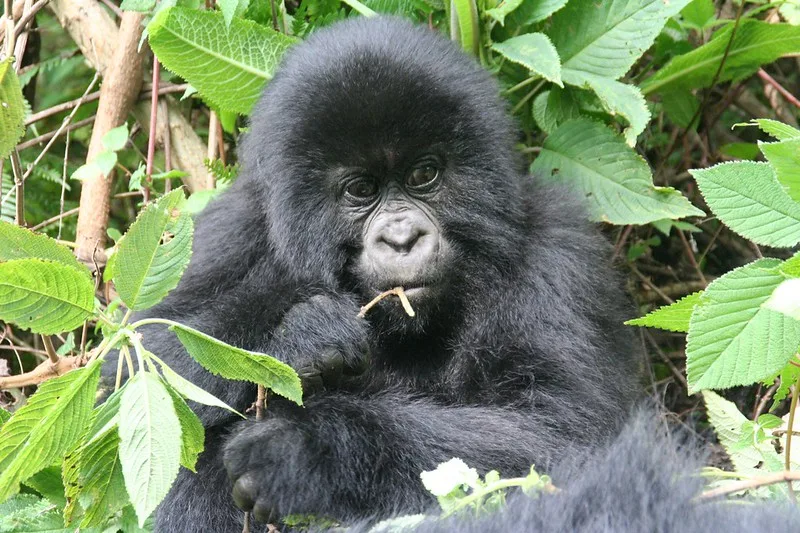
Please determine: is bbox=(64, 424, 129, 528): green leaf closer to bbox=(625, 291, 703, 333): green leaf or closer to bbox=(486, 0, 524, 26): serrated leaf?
bbox=(625, 291, 703, 333): green leaf

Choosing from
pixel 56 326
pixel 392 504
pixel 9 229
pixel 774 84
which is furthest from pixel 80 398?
pixel 774 84

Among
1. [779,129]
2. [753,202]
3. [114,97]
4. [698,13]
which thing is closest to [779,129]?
[779,129]

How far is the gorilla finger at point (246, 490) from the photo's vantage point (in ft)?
6.92

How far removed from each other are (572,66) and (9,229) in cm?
181

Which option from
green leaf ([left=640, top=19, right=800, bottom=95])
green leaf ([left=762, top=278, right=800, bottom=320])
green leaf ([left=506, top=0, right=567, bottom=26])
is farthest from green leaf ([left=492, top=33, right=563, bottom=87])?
green leaf ([left=762, top=278, right=800, bottom=320])

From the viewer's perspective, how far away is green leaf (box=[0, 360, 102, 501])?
165cm

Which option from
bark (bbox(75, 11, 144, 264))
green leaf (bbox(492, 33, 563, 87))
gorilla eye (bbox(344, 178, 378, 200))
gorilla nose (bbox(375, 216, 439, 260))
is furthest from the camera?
bark (bbox(75, 11, 144, 264))

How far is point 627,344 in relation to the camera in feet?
9.19

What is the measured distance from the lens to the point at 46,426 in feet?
5.42

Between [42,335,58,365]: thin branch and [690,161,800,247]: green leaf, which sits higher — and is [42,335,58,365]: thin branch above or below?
below

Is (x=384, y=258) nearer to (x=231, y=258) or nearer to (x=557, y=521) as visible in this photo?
(x=231, y=258)

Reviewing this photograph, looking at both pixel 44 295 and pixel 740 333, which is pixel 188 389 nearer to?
pixel 44 295

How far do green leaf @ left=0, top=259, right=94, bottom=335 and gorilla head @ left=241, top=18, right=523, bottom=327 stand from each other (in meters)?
0.96

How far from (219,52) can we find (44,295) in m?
1.53
